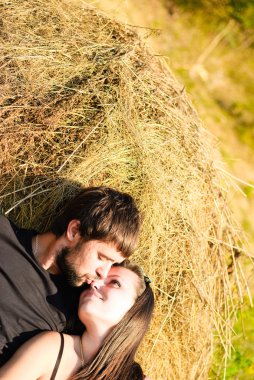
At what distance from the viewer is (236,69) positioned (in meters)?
8.01

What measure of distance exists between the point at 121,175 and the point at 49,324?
1.05 metres

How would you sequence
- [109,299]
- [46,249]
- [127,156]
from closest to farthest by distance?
[109,299] → [46,249] → [127,156]

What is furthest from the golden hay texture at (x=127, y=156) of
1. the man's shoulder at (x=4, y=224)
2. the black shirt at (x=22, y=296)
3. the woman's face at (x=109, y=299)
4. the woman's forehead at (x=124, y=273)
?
the woman's face at (x=109, y=299)

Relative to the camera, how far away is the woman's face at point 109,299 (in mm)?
2875

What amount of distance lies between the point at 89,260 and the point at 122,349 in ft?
1.67

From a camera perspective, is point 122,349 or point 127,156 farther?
point 127,156

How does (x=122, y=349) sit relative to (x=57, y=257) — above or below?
below

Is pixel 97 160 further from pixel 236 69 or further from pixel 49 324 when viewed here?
pixel 236 69

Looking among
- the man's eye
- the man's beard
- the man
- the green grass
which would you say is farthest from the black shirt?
the green grass

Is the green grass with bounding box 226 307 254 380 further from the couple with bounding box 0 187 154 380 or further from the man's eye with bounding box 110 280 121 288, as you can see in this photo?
the man's eye with bounding box 110 280 121 288

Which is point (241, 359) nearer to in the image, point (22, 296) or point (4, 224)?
point (22, 296)

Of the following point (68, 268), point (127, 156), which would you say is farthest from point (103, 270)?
point (127, 156)

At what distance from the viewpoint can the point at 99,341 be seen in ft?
9.62

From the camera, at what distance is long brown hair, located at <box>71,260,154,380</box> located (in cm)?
287
